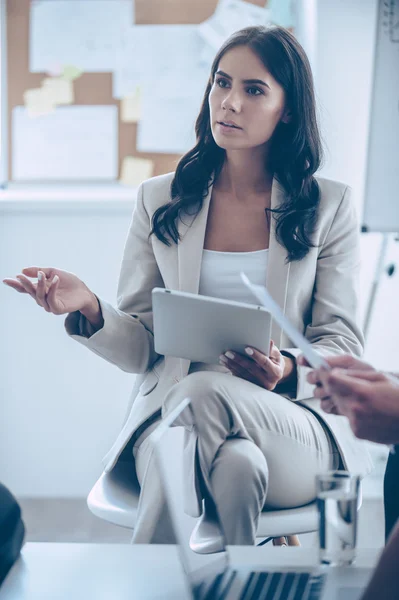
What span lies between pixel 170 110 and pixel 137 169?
0.24m

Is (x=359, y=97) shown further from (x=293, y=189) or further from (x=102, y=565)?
(x=102, y=565)

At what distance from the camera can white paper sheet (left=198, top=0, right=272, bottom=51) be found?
2609 millimetres

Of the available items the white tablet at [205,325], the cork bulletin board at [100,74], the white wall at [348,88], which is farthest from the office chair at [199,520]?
the cork bulletin board at [100,74]

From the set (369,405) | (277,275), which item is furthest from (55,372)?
(369,405)

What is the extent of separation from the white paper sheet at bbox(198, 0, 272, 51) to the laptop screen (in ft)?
5.81

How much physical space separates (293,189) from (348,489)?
3.25ft

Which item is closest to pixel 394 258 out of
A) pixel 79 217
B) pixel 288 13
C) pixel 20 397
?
pixel 288 13

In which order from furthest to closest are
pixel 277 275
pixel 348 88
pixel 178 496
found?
pixel 348 88 < pixel 277 275 < pixel 178 496

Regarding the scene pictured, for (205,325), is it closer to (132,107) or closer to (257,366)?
(257,366)

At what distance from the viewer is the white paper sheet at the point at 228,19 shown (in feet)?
8.56

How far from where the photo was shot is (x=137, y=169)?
268cm

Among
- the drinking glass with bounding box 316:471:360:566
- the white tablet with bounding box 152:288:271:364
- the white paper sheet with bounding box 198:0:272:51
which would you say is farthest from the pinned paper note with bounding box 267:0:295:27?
the drinking glass with bounding box 316:471:360:566

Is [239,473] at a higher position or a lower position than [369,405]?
lower

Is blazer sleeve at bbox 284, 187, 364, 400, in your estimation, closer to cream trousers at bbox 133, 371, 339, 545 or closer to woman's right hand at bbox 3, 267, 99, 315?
cream trousers at bbox 133, 371, 339, 545
